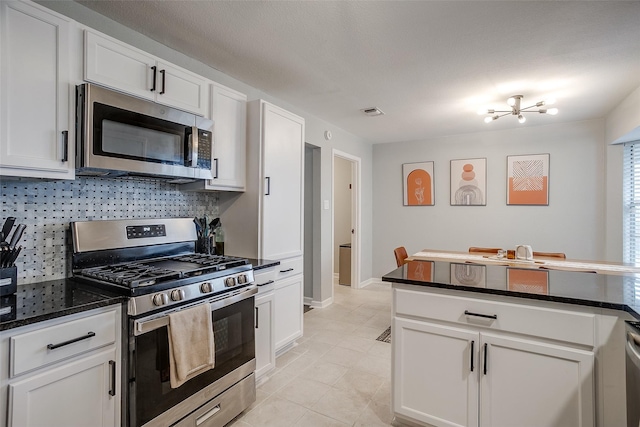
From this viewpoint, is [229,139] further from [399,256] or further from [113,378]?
[399,256]

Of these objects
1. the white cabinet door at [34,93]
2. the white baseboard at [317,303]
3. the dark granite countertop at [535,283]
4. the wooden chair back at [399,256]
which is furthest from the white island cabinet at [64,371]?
the white baseboard at [317,303]

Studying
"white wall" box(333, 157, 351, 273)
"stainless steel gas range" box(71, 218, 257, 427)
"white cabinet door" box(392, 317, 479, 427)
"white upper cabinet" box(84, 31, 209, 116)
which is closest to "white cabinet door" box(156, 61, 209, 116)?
"white upper cabinet" box(84, 31, 209, 116)

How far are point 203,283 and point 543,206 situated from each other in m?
4.66

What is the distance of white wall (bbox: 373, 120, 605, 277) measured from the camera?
13.7 ft

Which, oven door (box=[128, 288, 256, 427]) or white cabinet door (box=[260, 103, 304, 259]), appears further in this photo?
white cabinet door (box=[260, 103, 304, 259])

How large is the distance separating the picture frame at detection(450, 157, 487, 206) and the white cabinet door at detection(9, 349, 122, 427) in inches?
190

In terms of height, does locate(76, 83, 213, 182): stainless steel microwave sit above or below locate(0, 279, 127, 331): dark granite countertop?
Answer: above

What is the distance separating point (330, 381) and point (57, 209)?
83.0 inches

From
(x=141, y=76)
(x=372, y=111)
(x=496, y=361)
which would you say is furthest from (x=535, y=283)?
(x=372, y=111)

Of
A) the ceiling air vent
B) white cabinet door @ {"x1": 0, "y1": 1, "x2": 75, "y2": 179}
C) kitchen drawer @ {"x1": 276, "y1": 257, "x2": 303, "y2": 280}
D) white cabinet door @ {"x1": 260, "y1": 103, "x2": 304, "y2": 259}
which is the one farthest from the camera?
the ceiling air vent

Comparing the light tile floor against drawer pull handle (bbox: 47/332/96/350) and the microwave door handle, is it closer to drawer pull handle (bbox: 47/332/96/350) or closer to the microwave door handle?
drawer pull handle (bbox: 47/332/96/350)

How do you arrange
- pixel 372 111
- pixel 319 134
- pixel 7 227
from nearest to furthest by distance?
pixel 7 227, pixel 372 111, pixel 319 134

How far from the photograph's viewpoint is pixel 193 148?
6.90 feet

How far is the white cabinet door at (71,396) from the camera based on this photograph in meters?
1.16
